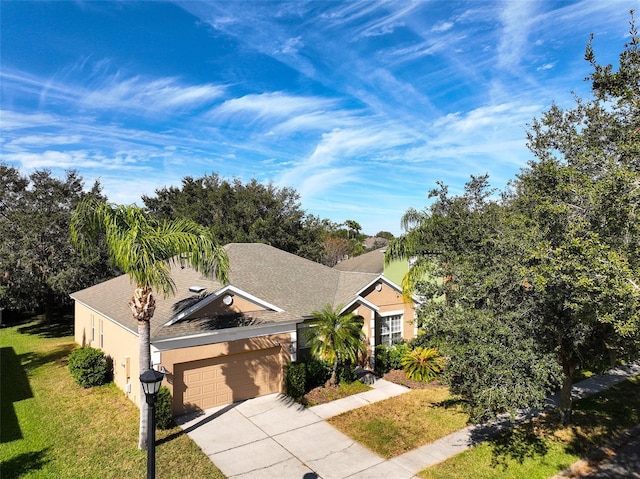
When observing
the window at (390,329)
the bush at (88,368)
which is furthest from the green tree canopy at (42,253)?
the window at (390,329)

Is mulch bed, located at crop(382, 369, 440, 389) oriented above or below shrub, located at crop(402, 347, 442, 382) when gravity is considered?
below

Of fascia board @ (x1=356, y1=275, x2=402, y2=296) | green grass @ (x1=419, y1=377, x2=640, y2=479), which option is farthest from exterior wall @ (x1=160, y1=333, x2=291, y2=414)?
green grass @ (x1=419, y1=377, x2=640, y2=479)

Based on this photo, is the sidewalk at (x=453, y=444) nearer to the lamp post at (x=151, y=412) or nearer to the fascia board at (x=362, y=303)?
the lamp post at (x=151, y=412)

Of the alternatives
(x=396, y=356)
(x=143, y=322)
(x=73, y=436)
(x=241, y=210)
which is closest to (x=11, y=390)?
(x=73, y=436)

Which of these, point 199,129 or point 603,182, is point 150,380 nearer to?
point 603,182

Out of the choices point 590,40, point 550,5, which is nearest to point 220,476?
point 590,40

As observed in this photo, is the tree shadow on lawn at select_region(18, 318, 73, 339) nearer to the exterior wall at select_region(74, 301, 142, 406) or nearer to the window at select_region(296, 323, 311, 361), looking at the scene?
the exterior wall at select_region(74, 301, 142, 406)
